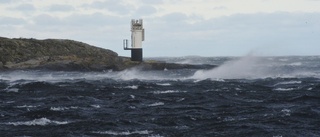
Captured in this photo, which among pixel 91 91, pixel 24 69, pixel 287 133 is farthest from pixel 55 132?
pixel 24 69

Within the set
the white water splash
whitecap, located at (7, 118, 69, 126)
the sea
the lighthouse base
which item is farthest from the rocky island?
whitecap, located at (7, 118, 69, 126)

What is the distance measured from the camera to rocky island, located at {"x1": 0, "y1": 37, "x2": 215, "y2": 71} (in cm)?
7188

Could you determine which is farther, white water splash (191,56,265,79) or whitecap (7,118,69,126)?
white water splash (191,56,265,79)

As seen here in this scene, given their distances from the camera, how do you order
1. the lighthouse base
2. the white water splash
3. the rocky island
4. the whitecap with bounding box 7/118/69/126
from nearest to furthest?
the whitecap with bounding box 7/118/69/126
the white water splash
the rocky island
the lighthouse base

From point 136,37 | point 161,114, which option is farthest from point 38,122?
point 136,37

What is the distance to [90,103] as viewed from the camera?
28.8m

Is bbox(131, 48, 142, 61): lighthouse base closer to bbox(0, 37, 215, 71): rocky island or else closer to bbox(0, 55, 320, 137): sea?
bbox(0, 37, 215, 71): rocky island

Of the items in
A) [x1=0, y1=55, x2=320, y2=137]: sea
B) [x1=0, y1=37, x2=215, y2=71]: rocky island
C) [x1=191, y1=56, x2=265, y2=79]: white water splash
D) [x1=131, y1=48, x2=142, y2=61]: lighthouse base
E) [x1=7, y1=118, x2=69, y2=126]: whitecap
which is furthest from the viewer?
[x1=131, y1=48, x2=142, y2=61]: lighthouse base

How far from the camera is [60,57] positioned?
76.6m

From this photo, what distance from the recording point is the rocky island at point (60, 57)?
7188 centimetres

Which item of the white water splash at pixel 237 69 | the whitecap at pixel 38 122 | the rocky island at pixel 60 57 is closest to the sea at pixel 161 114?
the whitecap at pixel 38 122

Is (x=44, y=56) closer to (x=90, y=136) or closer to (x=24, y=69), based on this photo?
(x=24, y=69)

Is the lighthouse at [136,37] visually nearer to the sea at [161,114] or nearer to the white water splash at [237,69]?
the white water splash at [237,69]

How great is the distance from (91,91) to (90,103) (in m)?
8.55
